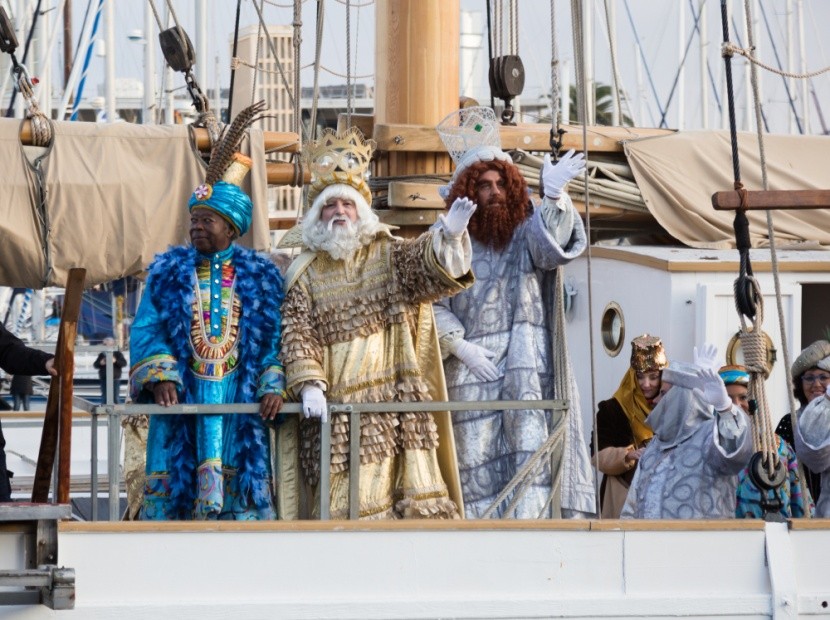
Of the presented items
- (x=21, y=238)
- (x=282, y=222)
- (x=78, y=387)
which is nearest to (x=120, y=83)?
(x=78, y=387)

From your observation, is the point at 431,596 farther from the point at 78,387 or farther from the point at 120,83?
the point at 120,83

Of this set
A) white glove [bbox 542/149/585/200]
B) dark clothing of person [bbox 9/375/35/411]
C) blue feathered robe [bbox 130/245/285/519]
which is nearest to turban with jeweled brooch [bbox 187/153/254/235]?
blue feathered robe [bbox 130/245/285/519]

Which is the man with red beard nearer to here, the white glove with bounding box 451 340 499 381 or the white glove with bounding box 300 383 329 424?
the white glove with bounding box 451 340 499 381

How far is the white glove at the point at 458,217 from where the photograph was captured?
204 inches

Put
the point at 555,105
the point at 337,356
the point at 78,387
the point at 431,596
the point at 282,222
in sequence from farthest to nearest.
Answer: the point at 78,387 < the point at 282,222 < the point at 555,105 < the point at 337,356 < the point at 431,596

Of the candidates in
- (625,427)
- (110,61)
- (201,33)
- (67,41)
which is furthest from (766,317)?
(67,41)

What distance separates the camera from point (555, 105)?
19.4 ft

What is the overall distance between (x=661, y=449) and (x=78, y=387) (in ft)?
44.8

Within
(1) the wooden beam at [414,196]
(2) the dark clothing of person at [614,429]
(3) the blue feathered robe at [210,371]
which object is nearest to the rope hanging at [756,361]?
(2) the dark clothing of person at [614,429]

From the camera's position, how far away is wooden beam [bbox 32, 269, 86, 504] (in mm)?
4656

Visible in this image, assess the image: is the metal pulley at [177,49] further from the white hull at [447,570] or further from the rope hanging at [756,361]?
the white hull at [447,570]

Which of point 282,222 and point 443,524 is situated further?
point 282,222

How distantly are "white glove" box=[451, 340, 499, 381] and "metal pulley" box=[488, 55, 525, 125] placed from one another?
7.34 feet

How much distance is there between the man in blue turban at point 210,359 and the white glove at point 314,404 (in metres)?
0.14
